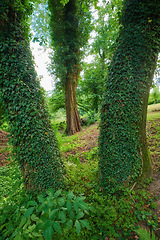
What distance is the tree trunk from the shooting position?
28.9 feet

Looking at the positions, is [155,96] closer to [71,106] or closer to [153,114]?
[153,114]

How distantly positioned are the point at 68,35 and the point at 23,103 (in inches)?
297

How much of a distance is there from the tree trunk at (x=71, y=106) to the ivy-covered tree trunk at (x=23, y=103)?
6345 mm

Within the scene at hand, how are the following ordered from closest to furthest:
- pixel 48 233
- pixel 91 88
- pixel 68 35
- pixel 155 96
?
pixel 48 233 < pixel 68 35 < pixel 91 88 < pixel 155 96

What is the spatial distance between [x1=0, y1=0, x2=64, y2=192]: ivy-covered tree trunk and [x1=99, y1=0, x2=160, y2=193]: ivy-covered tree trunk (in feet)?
4.10

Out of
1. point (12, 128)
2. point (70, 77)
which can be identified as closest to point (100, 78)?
point (70, 77)

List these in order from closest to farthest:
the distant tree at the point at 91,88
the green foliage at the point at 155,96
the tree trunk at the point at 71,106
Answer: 1. the tree trunk at the point at 71,106
2. the distant tree at the point at 91,88
3. the green foliage at the point at 155,96

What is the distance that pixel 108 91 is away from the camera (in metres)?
2.54

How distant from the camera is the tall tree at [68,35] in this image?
7.43 m

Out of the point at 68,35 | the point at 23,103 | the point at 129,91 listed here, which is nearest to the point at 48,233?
the point at 23,103

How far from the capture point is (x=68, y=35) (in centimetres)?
773

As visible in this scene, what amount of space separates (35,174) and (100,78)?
41.1ft

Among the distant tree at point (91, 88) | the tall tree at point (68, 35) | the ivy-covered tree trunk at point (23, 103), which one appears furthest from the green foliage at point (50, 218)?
the distant tree at point (91, 88)

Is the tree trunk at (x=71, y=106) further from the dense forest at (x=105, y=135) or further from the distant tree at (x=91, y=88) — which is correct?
the dense forest at (x=105, y=135)
